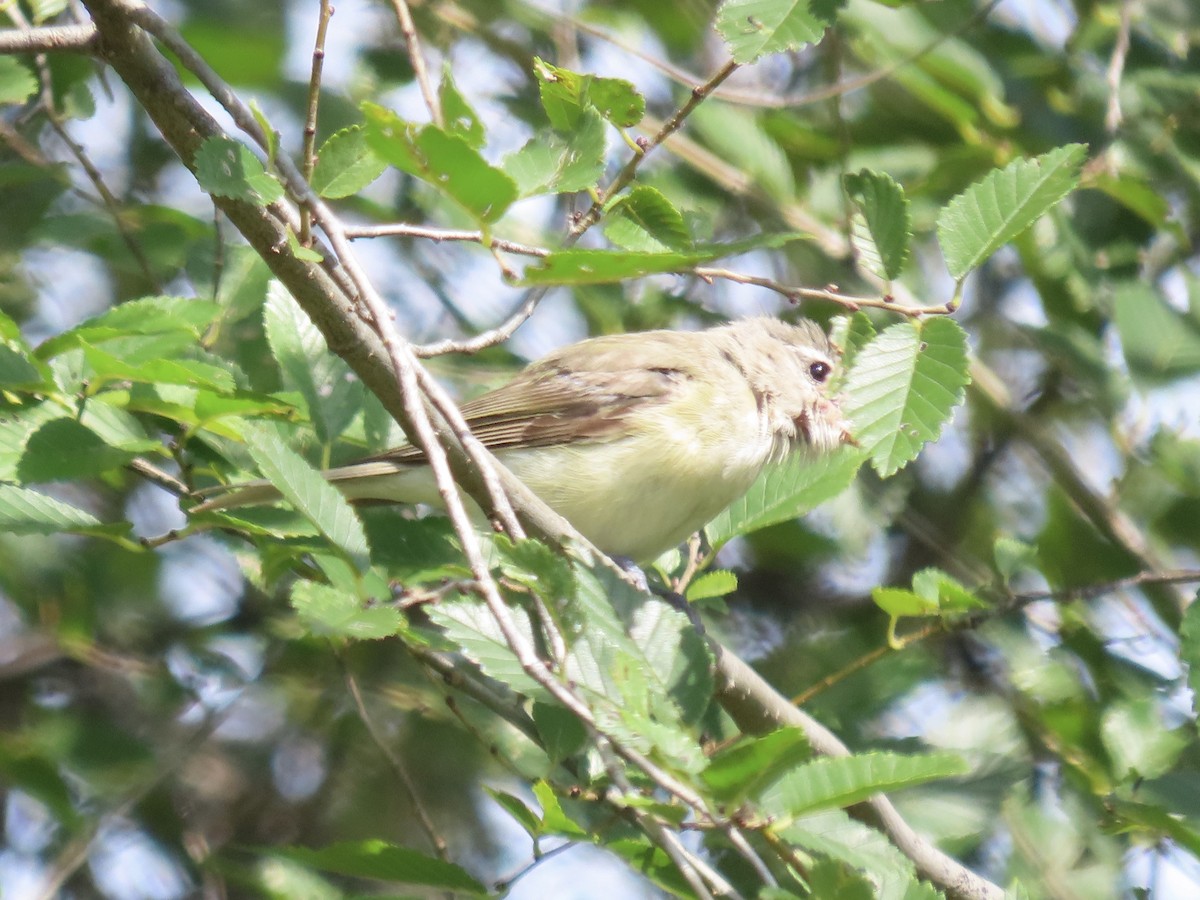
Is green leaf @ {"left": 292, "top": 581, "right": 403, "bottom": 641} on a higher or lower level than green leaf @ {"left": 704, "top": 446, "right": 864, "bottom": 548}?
higher

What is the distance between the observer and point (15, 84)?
157 inches

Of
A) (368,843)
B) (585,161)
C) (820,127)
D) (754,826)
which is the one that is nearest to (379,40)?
(820,127)

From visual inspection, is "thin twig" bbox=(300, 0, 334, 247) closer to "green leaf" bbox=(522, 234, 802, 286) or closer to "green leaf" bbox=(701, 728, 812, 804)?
"green leaf" bbox=(522, 234, 802, 286)

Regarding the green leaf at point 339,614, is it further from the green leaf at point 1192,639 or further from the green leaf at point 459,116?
the green leaf at point 1192,639

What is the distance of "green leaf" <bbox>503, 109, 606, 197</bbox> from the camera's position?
2.53 metres

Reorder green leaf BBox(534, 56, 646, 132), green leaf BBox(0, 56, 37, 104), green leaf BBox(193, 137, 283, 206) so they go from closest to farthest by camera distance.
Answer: green leaf BBox(193, 137, 283, 206), green leaf BBox(534, 56, 646, 132), green leaf BBox(0, 56, 37, 104)

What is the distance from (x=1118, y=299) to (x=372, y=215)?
2.73 m

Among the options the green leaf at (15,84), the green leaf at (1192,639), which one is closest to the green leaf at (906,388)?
the green leaf at (1192,639)

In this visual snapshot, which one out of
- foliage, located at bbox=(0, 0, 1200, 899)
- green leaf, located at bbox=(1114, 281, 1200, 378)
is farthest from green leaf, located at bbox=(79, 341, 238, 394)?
green leaf, located at bbox=(1114, 281, 1200, 378)

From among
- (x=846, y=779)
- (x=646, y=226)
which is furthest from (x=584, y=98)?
(x=846, y=779)

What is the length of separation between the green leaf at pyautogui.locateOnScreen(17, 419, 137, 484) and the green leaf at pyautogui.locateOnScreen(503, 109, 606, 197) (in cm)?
107

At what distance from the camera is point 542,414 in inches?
175

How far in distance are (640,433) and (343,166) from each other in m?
1.79

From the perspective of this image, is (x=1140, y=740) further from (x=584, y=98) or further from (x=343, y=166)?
(x=343, y=166)
